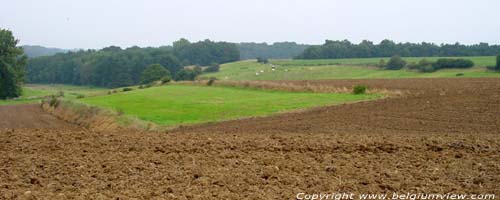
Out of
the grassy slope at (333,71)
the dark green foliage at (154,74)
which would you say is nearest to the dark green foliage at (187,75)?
the dark green foliage at (154,74)

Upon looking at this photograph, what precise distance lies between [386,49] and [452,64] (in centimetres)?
4301

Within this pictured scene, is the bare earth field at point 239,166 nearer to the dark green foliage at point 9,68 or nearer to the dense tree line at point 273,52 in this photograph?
the dark green foliage at point 9,68

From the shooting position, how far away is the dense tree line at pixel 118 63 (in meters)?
127

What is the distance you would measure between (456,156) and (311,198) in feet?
18.5

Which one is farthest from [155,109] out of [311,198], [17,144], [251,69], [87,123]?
[251,69]

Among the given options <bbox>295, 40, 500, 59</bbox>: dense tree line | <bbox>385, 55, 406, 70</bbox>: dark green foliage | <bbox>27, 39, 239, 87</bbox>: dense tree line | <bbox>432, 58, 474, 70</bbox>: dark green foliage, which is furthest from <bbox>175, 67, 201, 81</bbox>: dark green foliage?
<bbox>432, 58, 474, 70</bbox>: dark green foliage

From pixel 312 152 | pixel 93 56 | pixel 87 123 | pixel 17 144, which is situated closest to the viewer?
pixel 312 152

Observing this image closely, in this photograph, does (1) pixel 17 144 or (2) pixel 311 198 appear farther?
(1) pixel 17 144

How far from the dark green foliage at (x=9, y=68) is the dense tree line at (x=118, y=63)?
34.7m

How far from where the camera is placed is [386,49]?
398 feet

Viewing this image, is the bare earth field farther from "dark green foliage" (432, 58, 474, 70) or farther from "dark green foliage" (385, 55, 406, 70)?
"dark green foliage" (385, 55, 406, 70)

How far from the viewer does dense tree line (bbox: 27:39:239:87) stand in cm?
12731

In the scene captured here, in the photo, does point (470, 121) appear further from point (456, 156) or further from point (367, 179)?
point (367, 179)

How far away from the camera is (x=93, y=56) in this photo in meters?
141
